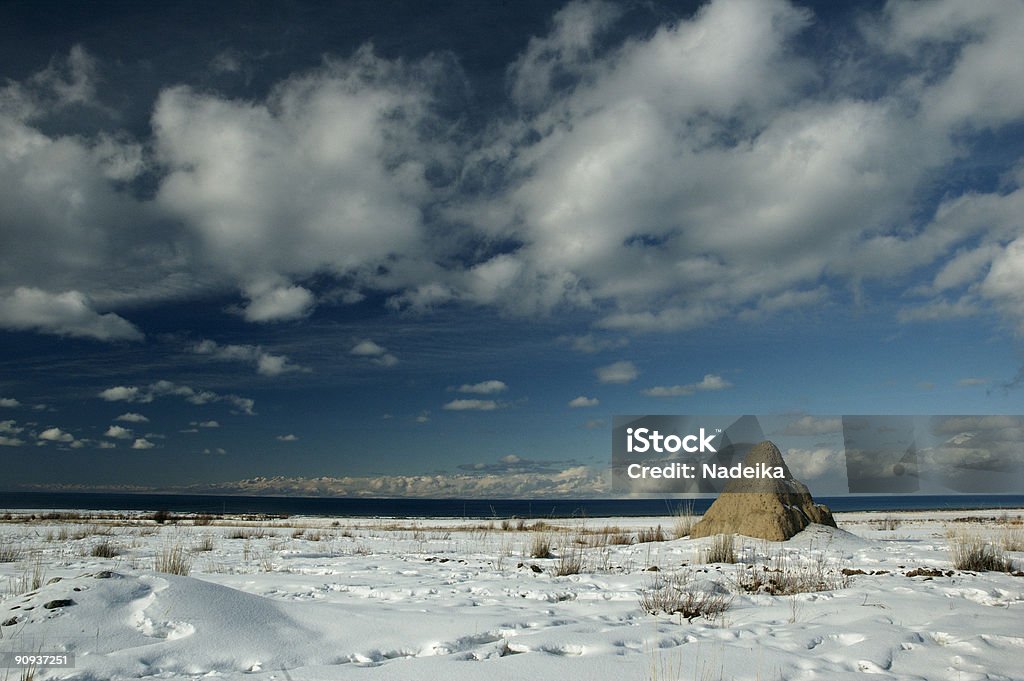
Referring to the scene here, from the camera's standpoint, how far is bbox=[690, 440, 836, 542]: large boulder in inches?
519

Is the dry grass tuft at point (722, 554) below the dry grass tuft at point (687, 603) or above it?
below

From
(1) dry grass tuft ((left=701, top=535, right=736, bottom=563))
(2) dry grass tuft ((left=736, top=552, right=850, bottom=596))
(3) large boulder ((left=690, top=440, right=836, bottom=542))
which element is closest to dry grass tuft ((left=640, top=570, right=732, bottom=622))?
(2) dry grass tuft ((left=736, top=552, right=850, bottom=596))

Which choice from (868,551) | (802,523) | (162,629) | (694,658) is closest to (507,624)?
(694,658)

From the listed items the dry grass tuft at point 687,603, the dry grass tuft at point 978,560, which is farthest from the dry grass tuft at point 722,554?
the dry grass tuft at point 687,603

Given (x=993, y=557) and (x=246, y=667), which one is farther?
(x=993, y=557)

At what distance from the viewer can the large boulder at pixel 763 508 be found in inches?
519

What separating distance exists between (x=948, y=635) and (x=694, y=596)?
78.6 inches

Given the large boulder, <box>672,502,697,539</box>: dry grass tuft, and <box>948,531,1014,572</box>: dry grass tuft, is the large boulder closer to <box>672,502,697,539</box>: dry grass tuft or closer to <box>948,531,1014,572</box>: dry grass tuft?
<box>672,502,697,539</box>: dry grass tuft

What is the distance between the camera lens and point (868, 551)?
11.6 m

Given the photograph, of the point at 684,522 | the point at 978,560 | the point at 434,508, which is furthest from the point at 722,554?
the point at 434,508

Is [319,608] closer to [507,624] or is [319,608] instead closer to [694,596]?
[507,624]

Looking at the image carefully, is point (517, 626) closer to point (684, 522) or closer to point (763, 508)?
point (763, 508)

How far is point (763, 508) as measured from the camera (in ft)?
43.9

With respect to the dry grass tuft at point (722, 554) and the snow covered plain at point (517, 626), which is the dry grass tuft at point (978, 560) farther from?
the dry grass tuft at point (722, 554)
